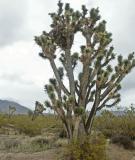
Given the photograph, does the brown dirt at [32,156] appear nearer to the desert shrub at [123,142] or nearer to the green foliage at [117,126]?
the desert shrub at [123,142]

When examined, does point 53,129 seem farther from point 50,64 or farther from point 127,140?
point 50,64

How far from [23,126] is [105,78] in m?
14.5

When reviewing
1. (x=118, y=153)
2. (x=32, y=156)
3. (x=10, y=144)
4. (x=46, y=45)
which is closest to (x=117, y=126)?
(x=118, y=153)

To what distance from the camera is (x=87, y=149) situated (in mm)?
17875

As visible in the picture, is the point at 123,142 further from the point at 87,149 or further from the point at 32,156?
the point at 32,156

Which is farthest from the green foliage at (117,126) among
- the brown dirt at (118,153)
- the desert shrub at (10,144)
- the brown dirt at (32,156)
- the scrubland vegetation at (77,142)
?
the brown dirt at (32,156)

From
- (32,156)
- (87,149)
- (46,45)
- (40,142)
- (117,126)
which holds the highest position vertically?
(46,45)

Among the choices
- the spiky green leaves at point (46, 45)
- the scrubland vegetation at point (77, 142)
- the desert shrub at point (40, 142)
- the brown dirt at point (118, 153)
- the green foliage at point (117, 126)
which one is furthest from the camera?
the green foliage at point (117, 126)

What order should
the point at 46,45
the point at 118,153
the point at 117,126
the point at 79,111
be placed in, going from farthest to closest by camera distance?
the point at 117,126 < the point at 118,153 < the point at 46,45 < the point at 79,111

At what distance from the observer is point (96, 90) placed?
62.8 ft

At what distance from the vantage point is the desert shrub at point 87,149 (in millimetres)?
17766

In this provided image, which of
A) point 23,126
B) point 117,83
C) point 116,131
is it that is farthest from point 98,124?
point 117,83

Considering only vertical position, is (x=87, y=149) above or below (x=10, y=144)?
below

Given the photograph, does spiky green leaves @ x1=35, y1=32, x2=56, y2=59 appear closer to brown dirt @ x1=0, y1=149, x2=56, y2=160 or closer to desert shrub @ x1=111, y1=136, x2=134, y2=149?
brown dirt @ x1=0, y1=149, x2=56, y2=160
